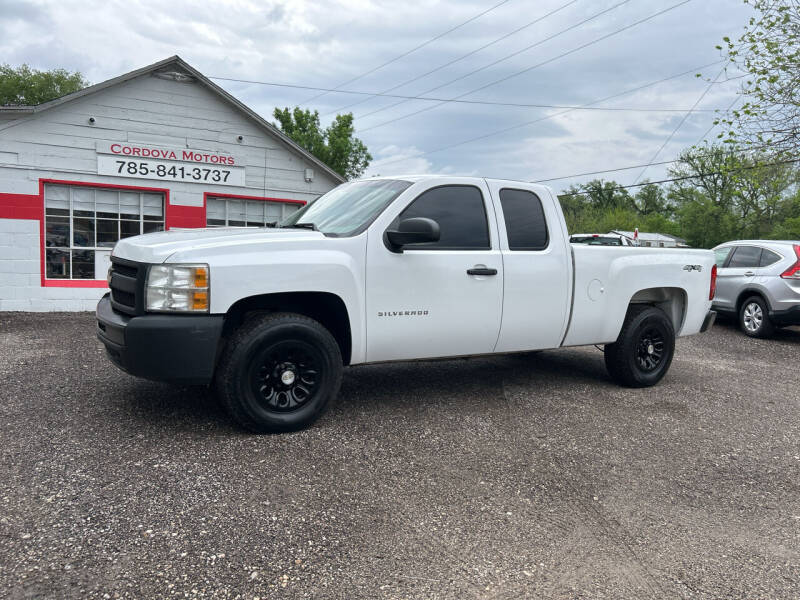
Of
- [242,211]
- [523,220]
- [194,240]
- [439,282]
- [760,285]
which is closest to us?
[194,240]

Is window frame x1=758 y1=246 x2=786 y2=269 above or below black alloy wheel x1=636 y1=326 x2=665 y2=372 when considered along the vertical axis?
above

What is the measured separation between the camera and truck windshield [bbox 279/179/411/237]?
4746 millimetres

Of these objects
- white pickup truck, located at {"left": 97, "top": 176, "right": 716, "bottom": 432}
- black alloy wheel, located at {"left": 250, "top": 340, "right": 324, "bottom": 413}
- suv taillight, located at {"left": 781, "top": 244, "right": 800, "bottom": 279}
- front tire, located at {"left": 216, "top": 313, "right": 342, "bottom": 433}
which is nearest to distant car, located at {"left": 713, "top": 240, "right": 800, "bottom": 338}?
suv taillight, located at {"left": 781, "top": 244, "right": 800, "bottom": 279}

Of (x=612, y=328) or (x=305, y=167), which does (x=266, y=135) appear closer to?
(x=305, y=167)

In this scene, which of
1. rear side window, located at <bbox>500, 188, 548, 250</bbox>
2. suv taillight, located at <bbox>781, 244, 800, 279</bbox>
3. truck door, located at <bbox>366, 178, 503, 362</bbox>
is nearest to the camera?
truck door, located at <bbox>366, 178, 503, 362</bbox>

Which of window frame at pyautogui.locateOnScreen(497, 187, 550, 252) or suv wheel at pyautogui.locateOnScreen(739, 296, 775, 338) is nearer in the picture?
window frame at pyautogui.locateOnScreen(497, 187, 550, 252)

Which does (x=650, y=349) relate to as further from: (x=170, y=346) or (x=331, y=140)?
(x=331, y=140)

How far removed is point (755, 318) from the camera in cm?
1059

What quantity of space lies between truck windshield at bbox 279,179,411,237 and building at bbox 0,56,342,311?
30.1 ft

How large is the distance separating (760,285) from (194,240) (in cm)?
980

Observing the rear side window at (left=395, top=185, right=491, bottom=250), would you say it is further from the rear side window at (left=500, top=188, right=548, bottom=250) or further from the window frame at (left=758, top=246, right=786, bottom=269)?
the window frame at (left=758, top=246, right=786, bottom=269)

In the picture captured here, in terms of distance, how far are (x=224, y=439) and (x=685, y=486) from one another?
118 inches

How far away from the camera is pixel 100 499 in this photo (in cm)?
329

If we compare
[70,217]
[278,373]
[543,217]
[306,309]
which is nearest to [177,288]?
[278,373]
